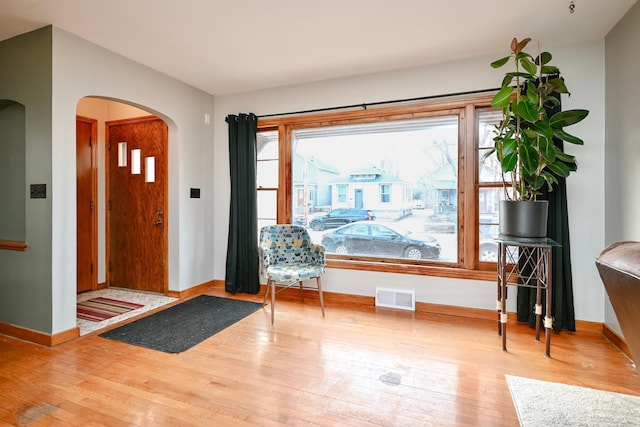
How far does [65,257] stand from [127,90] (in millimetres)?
1697

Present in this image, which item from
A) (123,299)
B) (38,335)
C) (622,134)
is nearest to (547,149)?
(622,134)

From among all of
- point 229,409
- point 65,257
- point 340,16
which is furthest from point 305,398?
point 340,16

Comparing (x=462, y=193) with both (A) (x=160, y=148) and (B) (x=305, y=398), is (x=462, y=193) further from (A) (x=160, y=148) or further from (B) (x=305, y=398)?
(A) (x=160, y=148)

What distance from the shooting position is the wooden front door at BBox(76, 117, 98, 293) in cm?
413

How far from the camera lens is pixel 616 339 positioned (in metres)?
2.60

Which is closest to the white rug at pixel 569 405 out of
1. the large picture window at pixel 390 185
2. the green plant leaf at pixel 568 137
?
the large picture window at pixel 390 185

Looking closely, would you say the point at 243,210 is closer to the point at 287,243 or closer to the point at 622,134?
the point at 287,243

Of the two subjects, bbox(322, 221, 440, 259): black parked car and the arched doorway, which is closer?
bbox(322, 221, 440, 259): black parked car

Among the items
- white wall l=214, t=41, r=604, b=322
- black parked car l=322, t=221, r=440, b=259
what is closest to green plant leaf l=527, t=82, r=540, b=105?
white wall l=214, t=41, r=604, b=322

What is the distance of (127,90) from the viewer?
329cm

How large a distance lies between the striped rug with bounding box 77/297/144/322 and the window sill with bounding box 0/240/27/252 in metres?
0.87

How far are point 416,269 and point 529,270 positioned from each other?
102cm

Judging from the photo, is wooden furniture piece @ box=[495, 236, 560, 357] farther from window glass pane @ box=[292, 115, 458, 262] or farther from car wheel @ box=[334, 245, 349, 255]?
car wheel @ box=[334, 245, 349, 255]

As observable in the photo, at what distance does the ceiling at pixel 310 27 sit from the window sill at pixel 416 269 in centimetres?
212
